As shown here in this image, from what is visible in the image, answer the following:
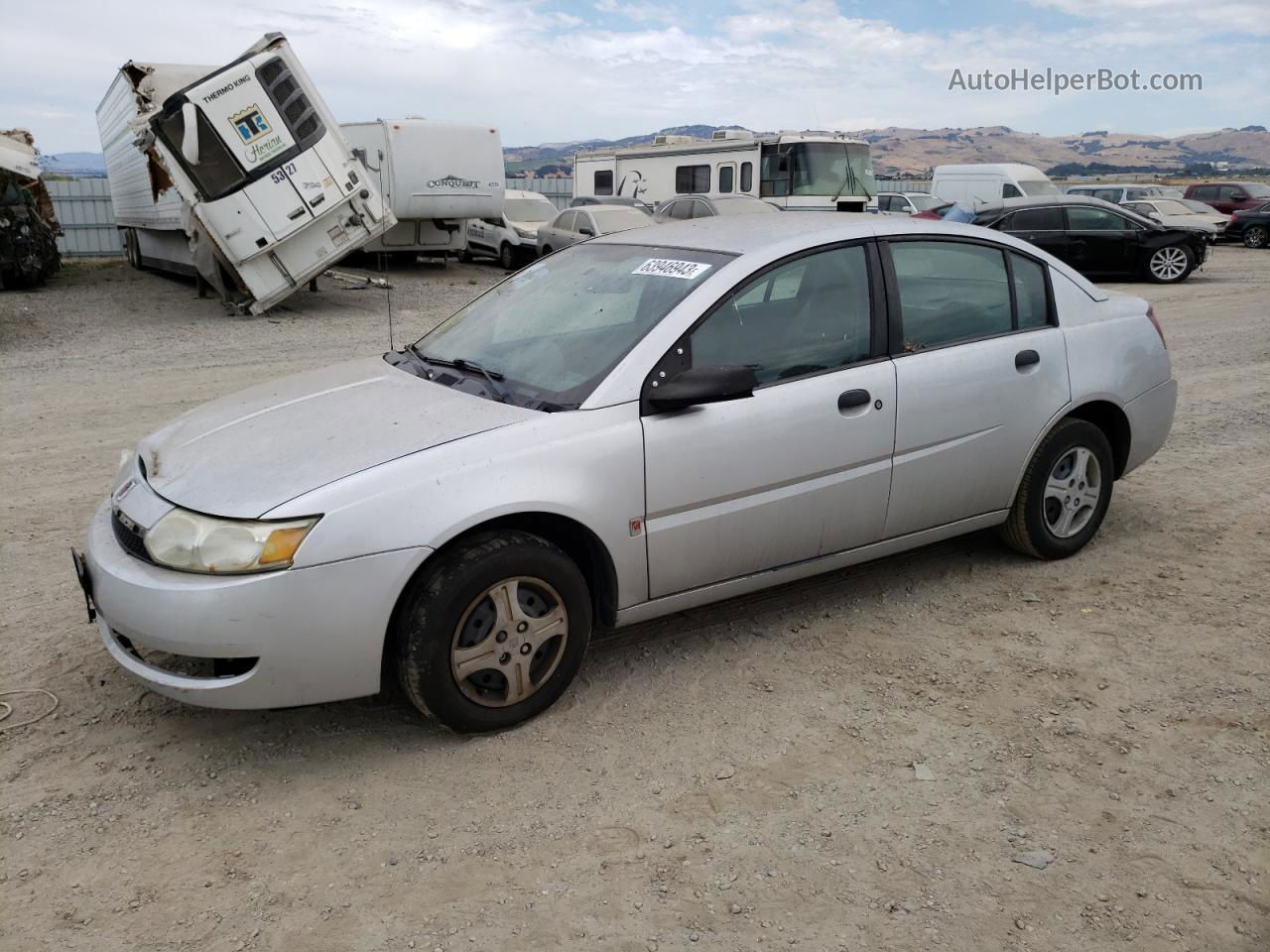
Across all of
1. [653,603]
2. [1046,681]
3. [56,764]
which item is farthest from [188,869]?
[1046,681]

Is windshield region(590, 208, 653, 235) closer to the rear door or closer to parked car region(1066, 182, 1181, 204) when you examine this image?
the rear door

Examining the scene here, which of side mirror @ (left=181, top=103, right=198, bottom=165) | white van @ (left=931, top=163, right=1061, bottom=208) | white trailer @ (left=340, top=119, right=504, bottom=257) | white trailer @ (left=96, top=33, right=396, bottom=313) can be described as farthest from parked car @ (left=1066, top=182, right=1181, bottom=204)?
side mirror @ (left=181, top=103, right=198, bottom=165)

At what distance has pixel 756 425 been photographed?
376cm

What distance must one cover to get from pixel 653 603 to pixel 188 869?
168cm

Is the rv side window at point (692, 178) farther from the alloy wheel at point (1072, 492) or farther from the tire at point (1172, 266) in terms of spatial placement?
the alloy wheel at point (1072, 492)

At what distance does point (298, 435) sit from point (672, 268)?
5.05 feet

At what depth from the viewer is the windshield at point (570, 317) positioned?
3721mm

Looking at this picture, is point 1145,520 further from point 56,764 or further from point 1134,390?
point 56,764

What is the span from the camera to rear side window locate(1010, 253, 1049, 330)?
183 inches

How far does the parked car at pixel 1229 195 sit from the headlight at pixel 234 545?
34.2 meters

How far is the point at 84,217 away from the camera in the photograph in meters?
24.2

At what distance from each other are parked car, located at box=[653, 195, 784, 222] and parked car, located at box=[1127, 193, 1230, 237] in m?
9.65

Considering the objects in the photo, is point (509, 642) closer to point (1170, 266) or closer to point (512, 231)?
point (1170, 266)

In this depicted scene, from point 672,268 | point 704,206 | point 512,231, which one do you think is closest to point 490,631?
point 672,268
